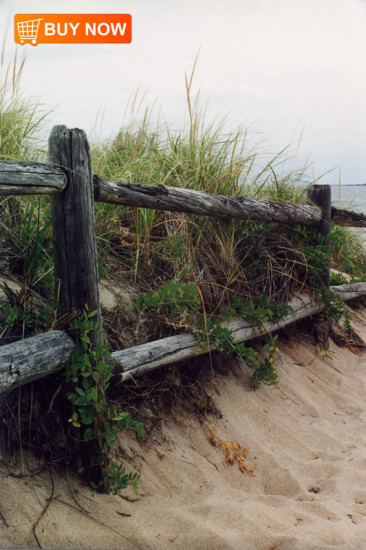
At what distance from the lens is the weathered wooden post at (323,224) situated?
4445 millimetres

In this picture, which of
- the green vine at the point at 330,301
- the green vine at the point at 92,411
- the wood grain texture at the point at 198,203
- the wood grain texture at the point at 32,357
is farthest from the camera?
the green vine at the point at 330,301

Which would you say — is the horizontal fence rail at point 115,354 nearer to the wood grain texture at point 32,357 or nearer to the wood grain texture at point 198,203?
the wood grain texture at point 32,357

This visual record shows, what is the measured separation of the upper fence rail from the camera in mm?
1951

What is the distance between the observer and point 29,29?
2178 mm

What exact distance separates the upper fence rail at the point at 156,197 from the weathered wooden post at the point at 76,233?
60mm

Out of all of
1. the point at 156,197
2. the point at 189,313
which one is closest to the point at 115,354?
the point at 189,313

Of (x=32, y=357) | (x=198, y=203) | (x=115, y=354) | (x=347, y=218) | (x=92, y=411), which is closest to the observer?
(x=32, y=357)

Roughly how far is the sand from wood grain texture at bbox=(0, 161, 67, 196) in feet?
3.84

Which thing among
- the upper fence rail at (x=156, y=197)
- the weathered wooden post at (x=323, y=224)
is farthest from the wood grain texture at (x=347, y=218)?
the weathered wooden post at (x=323, y=224)

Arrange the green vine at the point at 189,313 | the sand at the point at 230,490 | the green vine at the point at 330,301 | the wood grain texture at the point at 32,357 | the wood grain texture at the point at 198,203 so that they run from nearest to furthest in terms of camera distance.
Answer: the wood grain texture at the point at 32,357 → the sand at the point at 230,490 → the wood grain texture at the point at 198,203 → the green vine at the point at 189,313 → the green vine at the point at 330,301

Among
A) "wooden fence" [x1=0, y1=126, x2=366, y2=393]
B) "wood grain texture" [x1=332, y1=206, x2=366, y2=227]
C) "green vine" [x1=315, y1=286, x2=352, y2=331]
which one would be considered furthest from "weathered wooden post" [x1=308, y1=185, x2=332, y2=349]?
"wooden fence" [x1=0, y1=126, x2=366, y2=393]

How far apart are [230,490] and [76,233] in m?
1.50

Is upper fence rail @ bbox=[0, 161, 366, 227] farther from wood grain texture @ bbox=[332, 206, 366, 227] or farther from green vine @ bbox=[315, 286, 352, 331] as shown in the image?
green vine @ bbox=[315, 286, 352, 331]

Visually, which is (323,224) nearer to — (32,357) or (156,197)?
(156,197)
